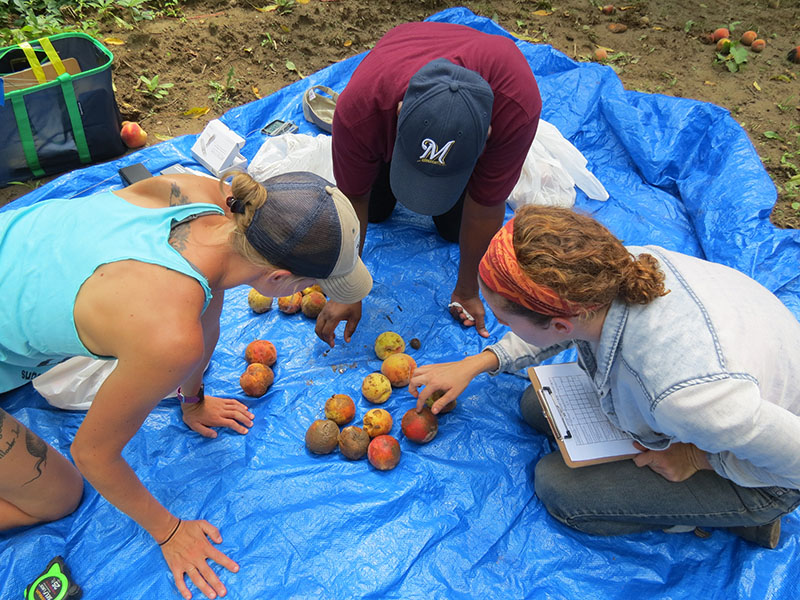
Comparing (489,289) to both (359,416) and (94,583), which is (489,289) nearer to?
(359,416)

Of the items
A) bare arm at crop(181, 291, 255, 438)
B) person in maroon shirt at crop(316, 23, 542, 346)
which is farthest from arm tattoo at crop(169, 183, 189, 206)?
person in maroon shirt at crop(316, 23, 542, 346)

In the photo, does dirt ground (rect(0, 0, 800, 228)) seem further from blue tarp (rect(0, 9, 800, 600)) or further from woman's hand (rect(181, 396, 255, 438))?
woman's hand (rect(181, 396, 255, 438))

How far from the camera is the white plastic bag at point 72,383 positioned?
8.56ft

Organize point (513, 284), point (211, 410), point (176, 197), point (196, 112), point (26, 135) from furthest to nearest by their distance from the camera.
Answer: point (196, 112) → point (26, 135) → point (211, 410) → point (176, 197) → point (513, 284)

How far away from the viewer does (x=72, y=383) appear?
262cm

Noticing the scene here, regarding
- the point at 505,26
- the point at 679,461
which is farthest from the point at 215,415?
the point at 505,26

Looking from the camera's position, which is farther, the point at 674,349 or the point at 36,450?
the point at 36,450

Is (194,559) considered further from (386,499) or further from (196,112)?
(196,112)

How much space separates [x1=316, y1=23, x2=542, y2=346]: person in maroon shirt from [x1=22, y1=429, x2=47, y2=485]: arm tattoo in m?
1.34

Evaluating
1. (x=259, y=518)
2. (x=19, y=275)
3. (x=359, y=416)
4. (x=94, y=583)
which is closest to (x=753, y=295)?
(x=359, y=416)

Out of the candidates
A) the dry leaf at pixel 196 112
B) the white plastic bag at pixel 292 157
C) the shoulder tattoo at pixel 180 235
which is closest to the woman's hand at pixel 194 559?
the shoulder tattoo at pixel 180 235

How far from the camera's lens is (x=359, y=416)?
274cm

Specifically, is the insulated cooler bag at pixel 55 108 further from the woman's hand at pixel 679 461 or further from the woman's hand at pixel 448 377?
the woman's hand at pixel 679 461

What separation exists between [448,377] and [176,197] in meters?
1.40
